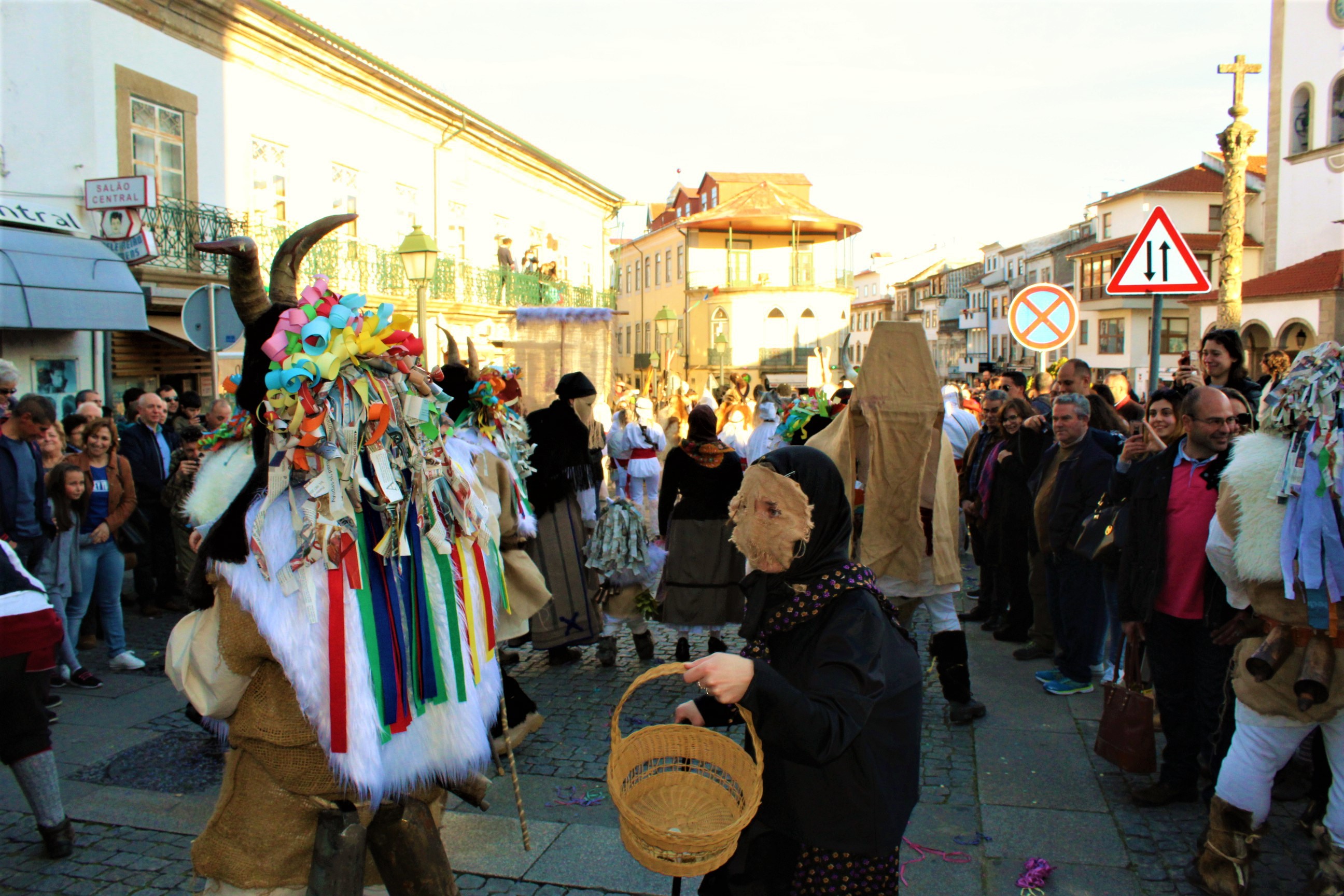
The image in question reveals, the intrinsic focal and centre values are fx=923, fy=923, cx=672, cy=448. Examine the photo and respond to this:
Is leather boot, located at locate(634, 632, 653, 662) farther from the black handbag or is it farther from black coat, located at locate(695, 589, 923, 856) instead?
black coat, located at locate(695, 589, 923, 856)

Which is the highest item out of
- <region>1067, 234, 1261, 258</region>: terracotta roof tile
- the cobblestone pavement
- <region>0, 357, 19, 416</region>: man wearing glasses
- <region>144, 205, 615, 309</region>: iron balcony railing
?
<region>1067, 234, 1261, 258</region>: terracotta roof tile

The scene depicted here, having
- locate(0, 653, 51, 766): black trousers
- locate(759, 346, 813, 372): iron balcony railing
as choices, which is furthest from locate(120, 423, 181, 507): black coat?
locate(759, 346, 813, 372): iron balcony railing

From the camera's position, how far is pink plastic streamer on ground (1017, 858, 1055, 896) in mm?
3639

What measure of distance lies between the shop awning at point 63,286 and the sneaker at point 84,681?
6.96m

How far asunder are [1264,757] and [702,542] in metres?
3.57

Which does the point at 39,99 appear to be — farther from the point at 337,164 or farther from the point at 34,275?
the point at 337,164

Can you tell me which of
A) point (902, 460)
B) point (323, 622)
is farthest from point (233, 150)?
point (323, 622)

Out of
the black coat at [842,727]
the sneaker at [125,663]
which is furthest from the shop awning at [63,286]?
the black coat at [842,727]

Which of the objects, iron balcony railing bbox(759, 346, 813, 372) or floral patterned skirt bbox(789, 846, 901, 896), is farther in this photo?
iron balcony railing bbox(759, 346, 813, 372)

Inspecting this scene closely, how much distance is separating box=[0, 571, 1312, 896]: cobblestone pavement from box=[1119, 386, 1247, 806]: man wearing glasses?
0.28m

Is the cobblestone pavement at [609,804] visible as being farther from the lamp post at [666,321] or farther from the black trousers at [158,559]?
the lamp post at [666,321]

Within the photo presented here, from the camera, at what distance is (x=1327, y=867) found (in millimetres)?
3266

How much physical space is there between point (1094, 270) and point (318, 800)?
56.1 m

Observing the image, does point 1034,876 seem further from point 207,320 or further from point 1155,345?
point 207,320
